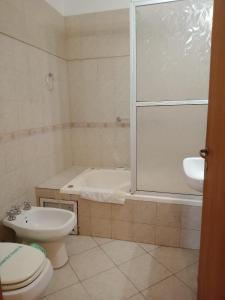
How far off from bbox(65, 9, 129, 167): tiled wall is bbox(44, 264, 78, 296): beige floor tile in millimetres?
1525

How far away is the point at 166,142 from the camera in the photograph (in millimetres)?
2074

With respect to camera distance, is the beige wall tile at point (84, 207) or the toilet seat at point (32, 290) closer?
the toilet seat at point (32, 290)

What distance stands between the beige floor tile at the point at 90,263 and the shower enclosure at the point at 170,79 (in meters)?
0.83

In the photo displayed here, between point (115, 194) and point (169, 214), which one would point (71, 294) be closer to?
point (115, 194)

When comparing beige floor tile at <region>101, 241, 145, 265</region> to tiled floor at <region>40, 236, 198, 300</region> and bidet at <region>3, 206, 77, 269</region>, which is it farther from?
bidet at <region>3, 206, 77, 269</region>

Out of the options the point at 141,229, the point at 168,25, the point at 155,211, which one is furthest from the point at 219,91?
the point at 141,229

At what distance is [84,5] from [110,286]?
302cm

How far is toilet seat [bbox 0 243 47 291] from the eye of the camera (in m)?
1.21

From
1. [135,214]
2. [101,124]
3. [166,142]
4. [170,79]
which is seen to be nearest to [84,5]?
[101,124]

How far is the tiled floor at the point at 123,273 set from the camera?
161cm

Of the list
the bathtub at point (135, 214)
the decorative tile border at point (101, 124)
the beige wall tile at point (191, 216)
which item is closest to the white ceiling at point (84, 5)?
the decorative tile border at point (101, 124)

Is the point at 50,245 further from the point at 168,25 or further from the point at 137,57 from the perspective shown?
the point at 168,25

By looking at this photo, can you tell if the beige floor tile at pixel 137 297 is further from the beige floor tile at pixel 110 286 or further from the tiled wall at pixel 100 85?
the tiled wall at pixel 100 85

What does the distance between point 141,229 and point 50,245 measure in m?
0.83
